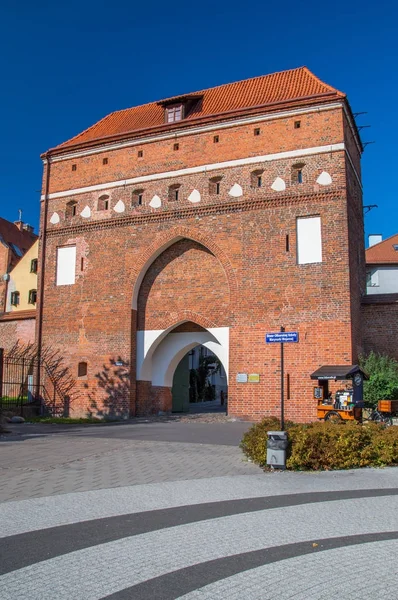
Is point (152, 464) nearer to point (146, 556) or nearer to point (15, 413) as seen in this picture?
point (146, 556)

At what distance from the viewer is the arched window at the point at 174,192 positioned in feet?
75.4

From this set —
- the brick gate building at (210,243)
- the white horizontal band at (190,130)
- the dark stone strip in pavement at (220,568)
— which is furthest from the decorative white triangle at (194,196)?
the dark stone strip in pavement at (220,568)

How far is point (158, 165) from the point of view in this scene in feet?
77.2

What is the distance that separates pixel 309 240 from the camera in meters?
20.4

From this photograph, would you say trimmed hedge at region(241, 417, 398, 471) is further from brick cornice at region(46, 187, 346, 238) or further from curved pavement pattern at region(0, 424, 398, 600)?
brick cornice at region(46, 187, 346, 238)

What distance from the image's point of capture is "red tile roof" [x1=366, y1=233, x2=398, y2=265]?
4225cm

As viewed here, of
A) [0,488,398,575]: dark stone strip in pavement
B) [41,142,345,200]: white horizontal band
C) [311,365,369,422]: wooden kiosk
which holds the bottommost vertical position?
[0,488,398,575]: dark stone strip in pavement

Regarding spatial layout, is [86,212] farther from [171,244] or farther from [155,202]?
[171,244]

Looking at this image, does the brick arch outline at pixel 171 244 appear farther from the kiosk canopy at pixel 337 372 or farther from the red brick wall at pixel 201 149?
the kiosk canopy at pixel 337 372

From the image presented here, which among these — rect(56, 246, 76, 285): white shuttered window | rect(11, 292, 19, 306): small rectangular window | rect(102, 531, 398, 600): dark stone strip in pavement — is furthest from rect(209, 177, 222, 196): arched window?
rect(102, 531, 398, 600): dark stone strip in pavement

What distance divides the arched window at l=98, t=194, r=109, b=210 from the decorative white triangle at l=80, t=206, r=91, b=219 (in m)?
0.56

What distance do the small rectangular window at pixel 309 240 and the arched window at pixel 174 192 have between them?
5.22m

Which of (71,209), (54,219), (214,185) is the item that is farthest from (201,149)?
(54,219)

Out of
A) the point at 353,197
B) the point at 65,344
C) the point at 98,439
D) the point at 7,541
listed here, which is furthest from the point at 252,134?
the point at 7,541
